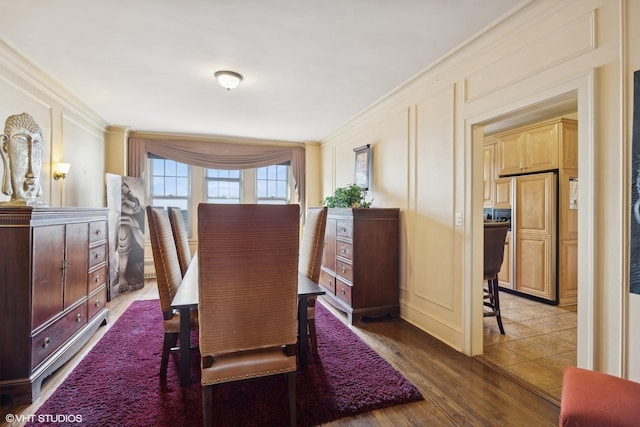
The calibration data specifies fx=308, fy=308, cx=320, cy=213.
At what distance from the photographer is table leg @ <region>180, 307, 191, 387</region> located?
1.85m

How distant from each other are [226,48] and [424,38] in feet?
5.09

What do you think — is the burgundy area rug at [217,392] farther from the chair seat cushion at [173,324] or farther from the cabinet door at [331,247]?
the cabinet door at [331,247]

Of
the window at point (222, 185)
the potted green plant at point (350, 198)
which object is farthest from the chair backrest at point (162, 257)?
the window at point (222, 185)

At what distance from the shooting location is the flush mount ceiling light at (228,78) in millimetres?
2885

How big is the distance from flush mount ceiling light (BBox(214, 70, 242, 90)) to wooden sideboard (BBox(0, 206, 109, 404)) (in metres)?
1.69

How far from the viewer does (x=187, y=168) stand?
18.6 feet

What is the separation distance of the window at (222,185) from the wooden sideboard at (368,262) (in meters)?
2.99

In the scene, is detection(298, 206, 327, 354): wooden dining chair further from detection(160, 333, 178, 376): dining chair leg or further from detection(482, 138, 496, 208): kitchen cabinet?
detection(482, 138, 496, 208): kitchen cabinet

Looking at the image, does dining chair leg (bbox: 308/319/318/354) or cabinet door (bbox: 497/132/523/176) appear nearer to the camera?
dining chair leg (bbox: 308/319/318/354)

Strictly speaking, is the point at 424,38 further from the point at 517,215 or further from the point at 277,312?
the point at 517,215

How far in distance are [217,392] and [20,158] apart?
7.26ft

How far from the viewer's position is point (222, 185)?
19.1 feet

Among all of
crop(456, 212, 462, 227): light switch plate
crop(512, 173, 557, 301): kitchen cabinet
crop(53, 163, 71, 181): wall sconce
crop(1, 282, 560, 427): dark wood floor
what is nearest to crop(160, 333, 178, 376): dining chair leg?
crop(1, 282, 560, 427): dark wood floor

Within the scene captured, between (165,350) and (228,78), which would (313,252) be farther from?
(228,78)
